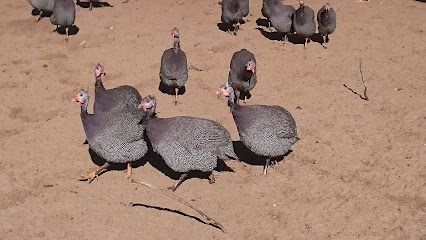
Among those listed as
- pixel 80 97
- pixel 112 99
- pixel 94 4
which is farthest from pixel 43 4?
pixel 80 97

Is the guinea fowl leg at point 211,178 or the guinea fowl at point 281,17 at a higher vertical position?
the guinea fowl at point 281,17

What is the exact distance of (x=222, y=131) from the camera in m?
6.17

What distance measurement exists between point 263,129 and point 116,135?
1.81 metres

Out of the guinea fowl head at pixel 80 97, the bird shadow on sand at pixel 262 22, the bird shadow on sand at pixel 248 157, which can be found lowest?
the bird shadow on sand at pixel 248 157

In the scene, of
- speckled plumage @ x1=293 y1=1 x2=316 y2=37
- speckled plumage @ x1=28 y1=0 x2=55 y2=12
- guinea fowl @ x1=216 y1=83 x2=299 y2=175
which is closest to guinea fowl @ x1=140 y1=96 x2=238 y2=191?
guinea fowl @ x1=216 y1=83 x2=299 y2=175

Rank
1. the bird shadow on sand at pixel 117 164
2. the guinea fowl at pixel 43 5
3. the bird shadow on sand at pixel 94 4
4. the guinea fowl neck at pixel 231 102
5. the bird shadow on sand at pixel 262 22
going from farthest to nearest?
1. the bird shadow on sand at pixel 94 4
2. the bird shadow on sand at pixel 262 22
3. the guinea fowl at pixel 43 5
4. the bird shadow on sand at pixel 117 164
5. the guinea fowl neck at pixel 231 102

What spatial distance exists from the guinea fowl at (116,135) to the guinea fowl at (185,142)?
186 mm

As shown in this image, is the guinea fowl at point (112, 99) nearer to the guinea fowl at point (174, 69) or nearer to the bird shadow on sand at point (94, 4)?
the guinea fowl at point (174, 69)

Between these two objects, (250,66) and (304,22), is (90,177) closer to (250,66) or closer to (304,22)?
(250,66)

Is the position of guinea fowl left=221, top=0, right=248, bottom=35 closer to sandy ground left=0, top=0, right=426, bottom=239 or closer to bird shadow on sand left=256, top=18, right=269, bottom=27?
sandy ground left=0, top=0, right=426, bottom=239

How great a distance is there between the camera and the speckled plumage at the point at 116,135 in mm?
5977

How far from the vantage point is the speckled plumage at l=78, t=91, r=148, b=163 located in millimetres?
5977

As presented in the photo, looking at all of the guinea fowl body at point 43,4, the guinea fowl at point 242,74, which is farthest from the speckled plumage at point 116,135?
the guinea fowl body at point 43,4

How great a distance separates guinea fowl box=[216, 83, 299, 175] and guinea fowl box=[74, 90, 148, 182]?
119 centimetres
